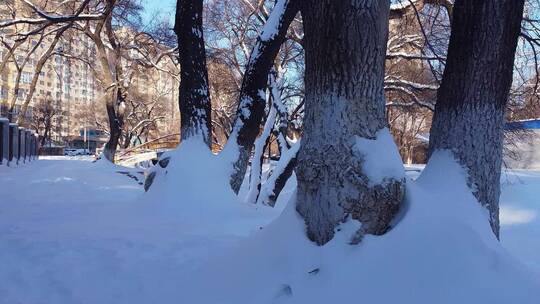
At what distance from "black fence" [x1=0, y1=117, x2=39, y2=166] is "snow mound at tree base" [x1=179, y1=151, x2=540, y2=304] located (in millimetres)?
15493

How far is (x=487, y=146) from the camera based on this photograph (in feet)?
Answer: 12.6

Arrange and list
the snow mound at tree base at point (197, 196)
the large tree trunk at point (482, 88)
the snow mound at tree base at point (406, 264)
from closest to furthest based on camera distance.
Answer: the snow mound at tree base at point (406, 264)
the large tree trunk at point (482, 88)
the snow mound at tree base at point (197, 196)

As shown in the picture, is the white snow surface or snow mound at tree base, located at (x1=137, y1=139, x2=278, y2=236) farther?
snow mound at tree base, located at (x1=137, y1=139, x2=278, y2=236)

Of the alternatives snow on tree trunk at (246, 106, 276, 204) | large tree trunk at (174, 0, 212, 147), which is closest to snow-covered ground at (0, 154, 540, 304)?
large tree trunk at (174, 0, 212, 147)

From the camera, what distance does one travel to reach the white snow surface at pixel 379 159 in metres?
3.49

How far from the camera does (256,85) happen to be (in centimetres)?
888

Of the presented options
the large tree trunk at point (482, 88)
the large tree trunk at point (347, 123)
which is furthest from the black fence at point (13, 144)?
the large tree trunk at point (482, 88)

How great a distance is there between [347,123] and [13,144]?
61.2ft

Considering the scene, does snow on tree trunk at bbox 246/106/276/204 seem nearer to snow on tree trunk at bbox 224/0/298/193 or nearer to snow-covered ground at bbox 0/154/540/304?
snow on tree trunk at bbox 224/0/298/193

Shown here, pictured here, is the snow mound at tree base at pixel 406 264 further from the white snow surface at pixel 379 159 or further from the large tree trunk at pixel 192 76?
the large tree trunk at pixel 192 76

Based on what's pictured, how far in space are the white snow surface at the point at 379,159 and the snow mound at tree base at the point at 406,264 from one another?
0.66ft

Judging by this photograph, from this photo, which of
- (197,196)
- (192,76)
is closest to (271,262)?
(197,196)

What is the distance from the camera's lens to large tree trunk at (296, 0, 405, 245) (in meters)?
3.49

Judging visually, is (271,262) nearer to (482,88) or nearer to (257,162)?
(482,88)
